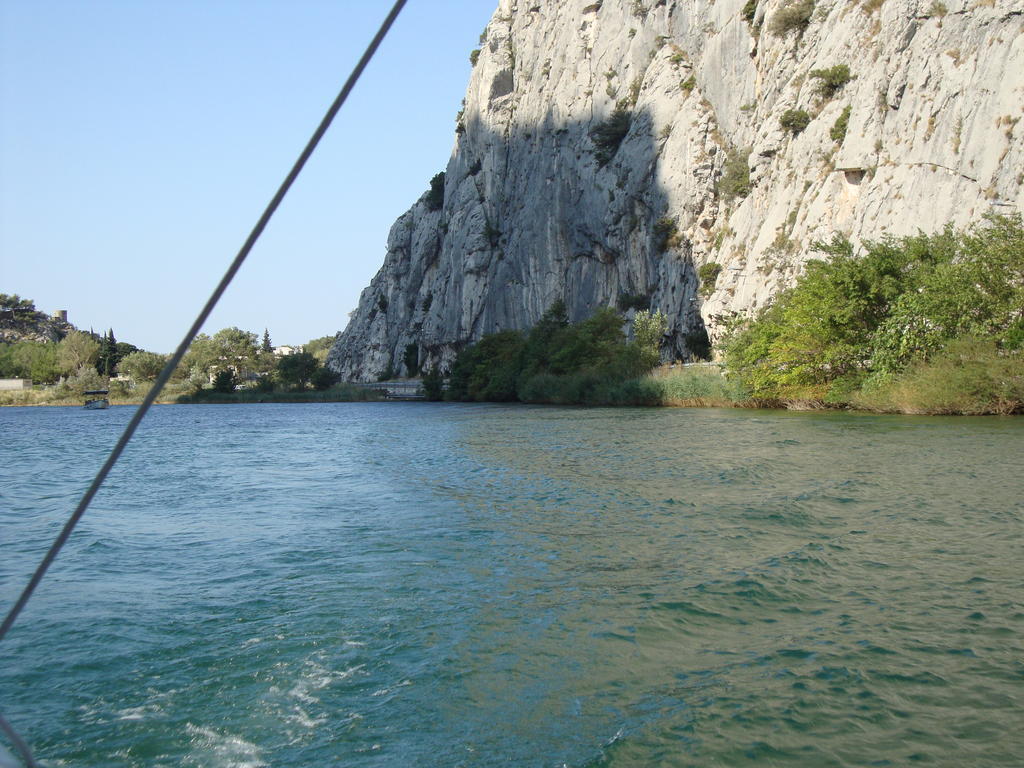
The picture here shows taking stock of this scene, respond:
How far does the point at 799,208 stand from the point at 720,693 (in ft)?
142

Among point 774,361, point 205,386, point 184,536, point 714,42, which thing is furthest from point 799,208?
point 205,386

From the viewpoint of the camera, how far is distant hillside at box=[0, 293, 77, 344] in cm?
11056

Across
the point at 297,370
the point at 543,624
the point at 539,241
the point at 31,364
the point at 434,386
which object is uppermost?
the point at 539,241

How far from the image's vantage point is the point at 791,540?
31.4 ft

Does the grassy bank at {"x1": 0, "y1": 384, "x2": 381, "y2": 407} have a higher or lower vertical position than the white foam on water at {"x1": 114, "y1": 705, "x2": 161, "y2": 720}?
higher

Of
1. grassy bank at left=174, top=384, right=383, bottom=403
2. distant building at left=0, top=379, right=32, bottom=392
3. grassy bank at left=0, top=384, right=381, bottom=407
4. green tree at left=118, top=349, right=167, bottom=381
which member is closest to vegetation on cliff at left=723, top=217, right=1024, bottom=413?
grassy bank at left=174, top=384, right=383, bottom=403

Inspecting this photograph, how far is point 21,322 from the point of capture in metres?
112

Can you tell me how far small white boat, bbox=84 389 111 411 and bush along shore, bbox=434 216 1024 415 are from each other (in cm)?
5634

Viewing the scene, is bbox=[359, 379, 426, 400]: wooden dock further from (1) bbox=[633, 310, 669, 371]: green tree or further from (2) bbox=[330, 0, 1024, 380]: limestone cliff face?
(1) bbox=[633, 310, 669, 371]: green tree

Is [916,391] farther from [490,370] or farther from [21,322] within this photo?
[21,322]

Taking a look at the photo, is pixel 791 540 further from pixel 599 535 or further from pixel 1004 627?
pixel 1004 627

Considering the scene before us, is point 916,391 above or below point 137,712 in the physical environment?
above

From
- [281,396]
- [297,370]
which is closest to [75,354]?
[281,396]

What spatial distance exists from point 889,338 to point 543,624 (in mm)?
26735
